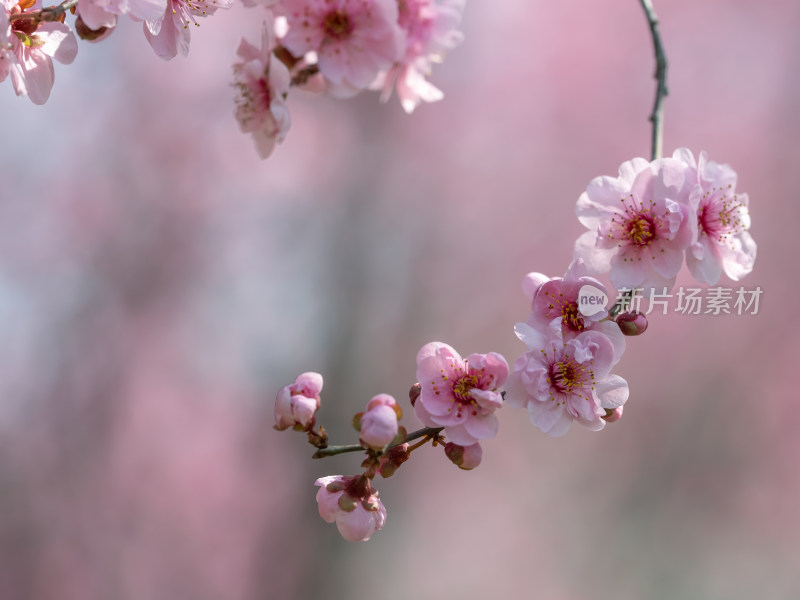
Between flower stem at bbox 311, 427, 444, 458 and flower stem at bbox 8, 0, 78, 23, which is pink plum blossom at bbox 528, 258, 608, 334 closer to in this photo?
flower stem at bbox 311, 427, 444, 458

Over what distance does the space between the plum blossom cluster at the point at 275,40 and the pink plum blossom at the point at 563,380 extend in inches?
10.5

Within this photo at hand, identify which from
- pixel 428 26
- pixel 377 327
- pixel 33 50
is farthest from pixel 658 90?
pixel 377 327

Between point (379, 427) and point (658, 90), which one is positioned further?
point (658, 90)

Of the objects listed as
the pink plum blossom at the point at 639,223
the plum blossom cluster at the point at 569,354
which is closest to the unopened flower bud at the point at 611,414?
the plum blossom cluster at the point at 569,354

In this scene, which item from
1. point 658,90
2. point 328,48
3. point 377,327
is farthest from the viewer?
point 377,327

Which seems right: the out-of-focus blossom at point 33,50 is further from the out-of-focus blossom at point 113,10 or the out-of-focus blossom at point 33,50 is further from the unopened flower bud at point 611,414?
the unopened flower bud at point 611,414

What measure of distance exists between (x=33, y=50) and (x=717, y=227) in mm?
635

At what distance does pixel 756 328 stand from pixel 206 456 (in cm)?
213

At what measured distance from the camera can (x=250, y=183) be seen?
2.59 meters

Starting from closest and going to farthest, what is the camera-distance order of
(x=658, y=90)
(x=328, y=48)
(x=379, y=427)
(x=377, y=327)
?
(x=379, y=427)
(x=328, y=48)
(x=658, y=90)
(x=377, y=327)

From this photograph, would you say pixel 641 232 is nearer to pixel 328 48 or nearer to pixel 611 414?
pixel 611 414

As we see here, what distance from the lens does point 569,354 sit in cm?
53

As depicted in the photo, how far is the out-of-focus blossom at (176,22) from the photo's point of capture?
0.60 meters

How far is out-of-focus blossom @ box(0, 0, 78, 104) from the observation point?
0.56 metres
